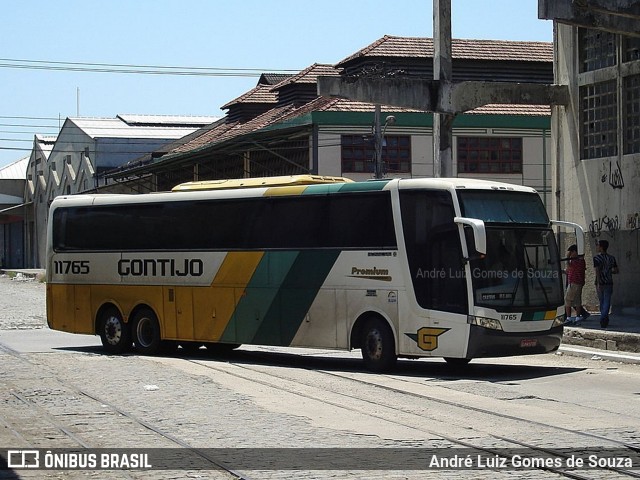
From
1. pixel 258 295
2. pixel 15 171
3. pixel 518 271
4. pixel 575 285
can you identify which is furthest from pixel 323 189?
pixel 15 171

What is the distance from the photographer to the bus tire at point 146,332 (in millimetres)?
22188

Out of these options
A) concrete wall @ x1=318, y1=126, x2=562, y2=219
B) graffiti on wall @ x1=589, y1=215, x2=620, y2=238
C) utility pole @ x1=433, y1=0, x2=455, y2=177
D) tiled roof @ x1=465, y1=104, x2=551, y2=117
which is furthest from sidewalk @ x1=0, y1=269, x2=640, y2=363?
tiled roof @ x1=465, y1=104, x2=551, y2=117

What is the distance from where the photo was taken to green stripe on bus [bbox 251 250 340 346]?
63.7ft

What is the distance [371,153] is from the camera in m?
49.6

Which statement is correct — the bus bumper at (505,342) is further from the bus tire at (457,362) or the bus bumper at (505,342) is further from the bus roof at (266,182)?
the bus roof at (266,182)

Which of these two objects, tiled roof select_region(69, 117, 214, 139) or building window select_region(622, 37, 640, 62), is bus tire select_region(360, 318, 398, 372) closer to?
building window select_region(622, 37, 640, 62)

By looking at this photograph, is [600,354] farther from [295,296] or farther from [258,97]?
[258,97]

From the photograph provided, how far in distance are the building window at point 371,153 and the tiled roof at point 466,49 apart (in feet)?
12.0

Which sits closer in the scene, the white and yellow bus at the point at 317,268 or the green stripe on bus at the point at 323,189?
the white and yellow bus at the point at 317,268

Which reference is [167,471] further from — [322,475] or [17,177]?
[17,177]

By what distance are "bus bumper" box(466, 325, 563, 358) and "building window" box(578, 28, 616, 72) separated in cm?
1017

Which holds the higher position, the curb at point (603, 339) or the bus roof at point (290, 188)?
the bus roof at point (290, 188)

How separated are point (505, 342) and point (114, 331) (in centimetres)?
854

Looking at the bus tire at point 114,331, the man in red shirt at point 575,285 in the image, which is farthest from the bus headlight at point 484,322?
the bus tire at point 114,331
